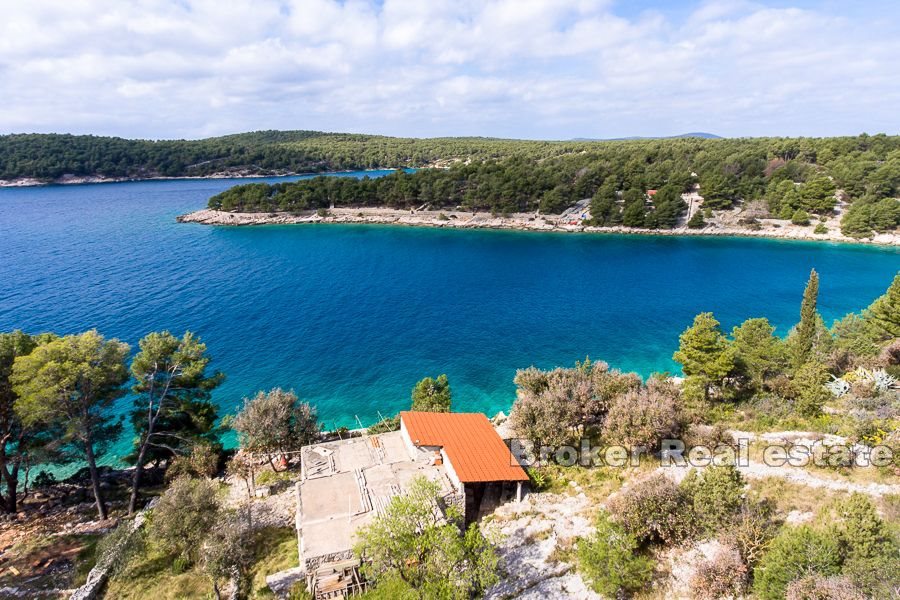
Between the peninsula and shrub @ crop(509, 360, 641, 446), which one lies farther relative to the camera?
the peninsula

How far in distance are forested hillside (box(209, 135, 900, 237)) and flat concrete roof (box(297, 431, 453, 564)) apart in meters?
79.1

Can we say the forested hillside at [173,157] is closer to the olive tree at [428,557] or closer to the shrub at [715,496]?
the shrub at [715,496]

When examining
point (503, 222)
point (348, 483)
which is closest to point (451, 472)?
point (348, 483)

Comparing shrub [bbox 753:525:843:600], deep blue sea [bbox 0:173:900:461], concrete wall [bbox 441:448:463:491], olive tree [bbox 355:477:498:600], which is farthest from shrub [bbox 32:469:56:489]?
shrub [bbox 753:525:843:600]

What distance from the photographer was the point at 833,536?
1216 cm

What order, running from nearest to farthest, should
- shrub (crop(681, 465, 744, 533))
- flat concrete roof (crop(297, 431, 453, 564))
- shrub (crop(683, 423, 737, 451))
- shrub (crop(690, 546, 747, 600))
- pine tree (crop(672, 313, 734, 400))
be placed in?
shrub (crop(690, 546, 747, 600)) < shrub (crop(681, 465, 744, 533)) < flat concrete roof (crop(297, 431, 453, 564)) < shrub (crop(683, 423, 737, 451)) < pine tree (crop(672, 313, 734, 400))

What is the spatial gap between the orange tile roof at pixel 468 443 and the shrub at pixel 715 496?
6486mm

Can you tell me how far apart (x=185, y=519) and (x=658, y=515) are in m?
17.0

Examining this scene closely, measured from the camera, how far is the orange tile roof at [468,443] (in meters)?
18.8

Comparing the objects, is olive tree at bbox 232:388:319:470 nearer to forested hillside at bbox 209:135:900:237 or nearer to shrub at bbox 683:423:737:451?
shrub at bbox 683:423:737:451

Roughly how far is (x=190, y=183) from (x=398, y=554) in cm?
18737

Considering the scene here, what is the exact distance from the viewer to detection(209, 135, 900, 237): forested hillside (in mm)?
80625

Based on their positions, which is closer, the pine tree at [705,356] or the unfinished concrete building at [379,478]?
the unfinished concrete building at [379,478]

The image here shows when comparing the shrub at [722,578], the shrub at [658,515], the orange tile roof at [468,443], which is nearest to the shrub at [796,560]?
the shrub at [722,578]
